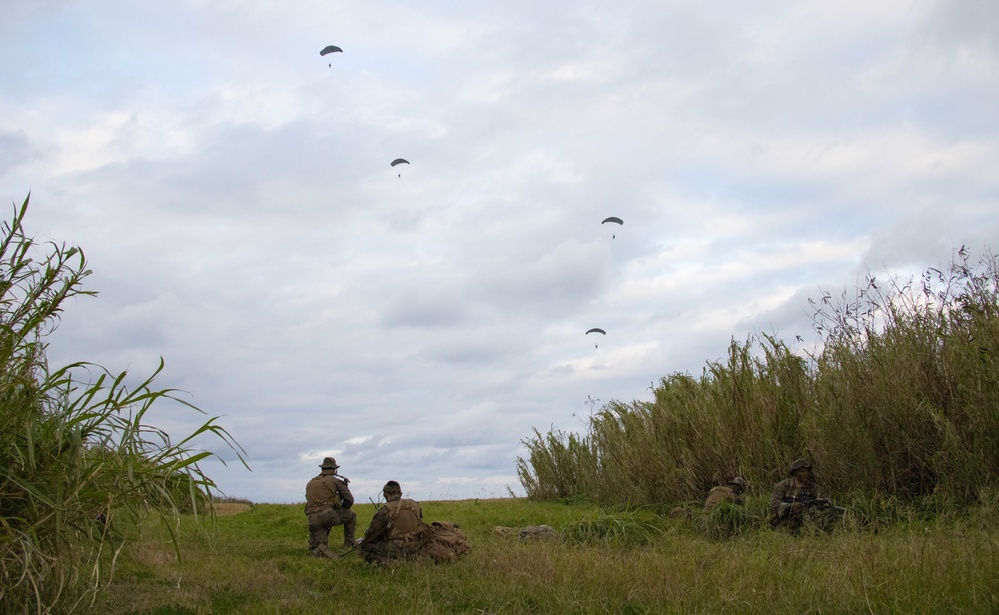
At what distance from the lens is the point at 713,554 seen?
8539mm

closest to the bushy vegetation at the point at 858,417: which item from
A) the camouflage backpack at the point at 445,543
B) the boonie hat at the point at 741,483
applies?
the boonie hat at the point at 741,483

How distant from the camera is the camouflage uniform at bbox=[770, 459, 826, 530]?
11.3m

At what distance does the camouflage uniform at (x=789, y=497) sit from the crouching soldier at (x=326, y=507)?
22.3 ft

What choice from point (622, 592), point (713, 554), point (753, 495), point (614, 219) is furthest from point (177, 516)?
point (614, 219)

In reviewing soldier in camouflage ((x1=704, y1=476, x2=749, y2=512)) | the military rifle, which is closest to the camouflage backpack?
soldier in camouflage ((x1=704, y1=476, x2=749, y2=512))

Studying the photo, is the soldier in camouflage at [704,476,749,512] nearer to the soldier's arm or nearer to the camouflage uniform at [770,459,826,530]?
the camouflage uniform at [770,459,826,530]

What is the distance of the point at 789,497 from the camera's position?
38.4 feet

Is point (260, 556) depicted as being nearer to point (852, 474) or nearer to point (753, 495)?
point (753, 495)

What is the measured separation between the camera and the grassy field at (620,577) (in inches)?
247

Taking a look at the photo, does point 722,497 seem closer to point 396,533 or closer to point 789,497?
point 789,497

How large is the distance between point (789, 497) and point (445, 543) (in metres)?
5.01

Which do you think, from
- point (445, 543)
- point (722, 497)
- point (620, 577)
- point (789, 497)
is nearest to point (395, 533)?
point (445, 543)

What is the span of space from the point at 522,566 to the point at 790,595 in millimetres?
3310

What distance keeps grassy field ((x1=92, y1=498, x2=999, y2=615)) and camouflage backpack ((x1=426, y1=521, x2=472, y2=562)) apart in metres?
0.22
